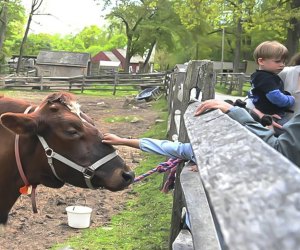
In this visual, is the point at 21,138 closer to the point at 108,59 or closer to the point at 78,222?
the point at 78,222

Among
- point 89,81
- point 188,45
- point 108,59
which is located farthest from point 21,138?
point 108,59

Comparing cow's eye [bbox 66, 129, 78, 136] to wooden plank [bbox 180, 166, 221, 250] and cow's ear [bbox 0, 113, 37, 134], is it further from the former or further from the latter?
wooden plank [bbox 180, 166, 221, 250]

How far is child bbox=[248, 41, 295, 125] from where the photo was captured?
277 centimetres

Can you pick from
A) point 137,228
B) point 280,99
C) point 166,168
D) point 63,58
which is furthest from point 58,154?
point 63,58

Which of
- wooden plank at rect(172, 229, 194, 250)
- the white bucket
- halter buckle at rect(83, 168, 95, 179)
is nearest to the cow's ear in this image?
halter buckle at rect(83, 168, 95, 179)

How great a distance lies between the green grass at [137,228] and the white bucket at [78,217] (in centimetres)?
9

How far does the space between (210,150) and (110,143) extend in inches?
68.6

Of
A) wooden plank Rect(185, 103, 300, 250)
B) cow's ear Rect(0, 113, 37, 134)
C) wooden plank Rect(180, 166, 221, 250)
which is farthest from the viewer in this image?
cow's ear Rect(0, 113, 37, 134)

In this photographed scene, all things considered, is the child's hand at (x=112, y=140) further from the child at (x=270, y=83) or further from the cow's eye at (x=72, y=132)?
the child at (x=270, y=83)

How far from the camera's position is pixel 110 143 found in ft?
8.90

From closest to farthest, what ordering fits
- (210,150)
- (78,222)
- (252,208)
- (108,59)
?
(252,208) < (210,150) < (78,222) < (108,59)

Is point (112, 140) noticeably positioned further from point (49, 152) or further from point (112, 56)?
point (112, 56)

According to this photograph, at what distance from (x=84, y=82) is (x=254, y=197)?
28.6 metres

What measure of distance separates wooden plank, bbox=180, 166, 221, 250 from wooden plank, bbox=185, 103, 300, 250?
0.74m
